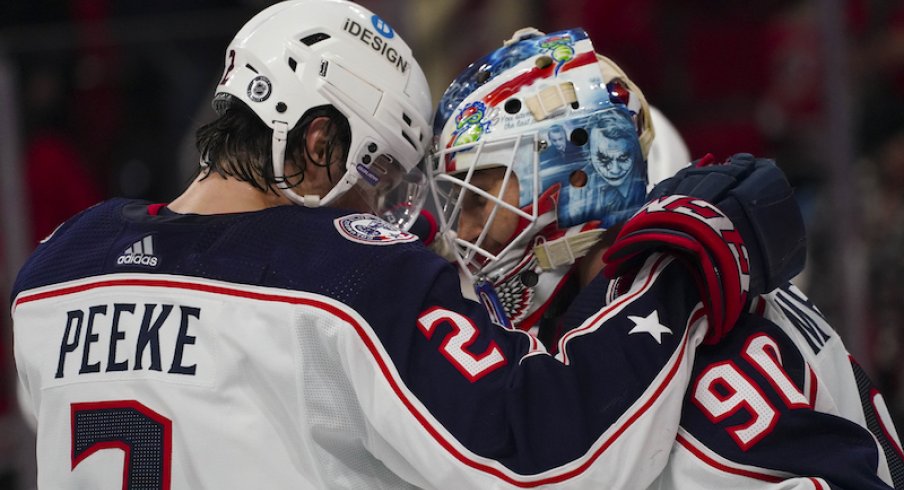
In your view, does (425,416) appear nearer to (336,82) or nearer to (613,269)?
(613,269)

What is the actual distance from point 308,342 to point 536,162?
683 mm

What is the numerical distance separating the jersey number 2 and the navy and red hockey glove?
0.88 metres

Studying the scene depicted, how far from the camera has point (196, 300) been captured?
6.96 ft

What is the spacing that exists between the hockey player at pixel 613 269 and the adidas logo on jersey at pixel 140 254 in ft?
2.20

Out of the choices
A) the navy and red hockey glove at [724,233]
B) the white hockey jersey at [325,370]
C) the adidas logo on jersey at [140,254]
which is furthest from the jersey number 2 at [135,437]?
the navy and red hockey glove at [724,233]

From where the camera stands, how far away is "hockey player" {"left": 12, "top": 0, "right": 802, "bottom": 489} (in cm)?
201

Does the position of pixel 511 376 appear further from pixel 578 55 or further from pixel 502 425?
pixel 578 55

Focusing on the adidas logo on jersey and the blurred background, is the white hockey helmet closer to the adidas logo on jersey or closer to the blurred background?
the adidas logo on jersey

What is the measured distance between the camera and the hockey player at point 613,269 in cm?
209

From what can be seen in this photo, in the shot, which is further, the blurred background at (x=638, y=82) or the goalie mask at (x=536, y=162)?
the blurred background at (x=638, y=82)

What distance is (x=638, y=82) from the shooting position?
6543 millimetres

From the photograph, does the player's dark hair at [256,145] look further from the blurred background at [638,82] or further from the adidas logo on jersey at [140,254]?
the blurred background at [638,82]

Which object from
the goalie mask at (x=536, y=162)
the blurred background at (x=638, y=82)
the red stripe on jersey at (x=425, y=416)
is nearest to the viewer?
the red stripe on jersey at (x=425, y=416)

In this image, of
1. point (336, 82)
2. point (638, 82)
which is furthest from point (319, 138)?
point (638, 82)
